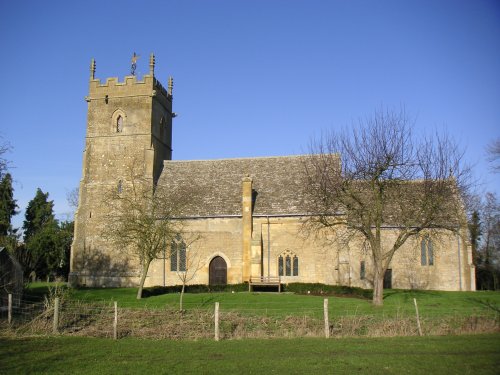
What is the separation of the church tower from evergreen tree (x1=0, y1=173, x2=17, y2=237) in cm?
532

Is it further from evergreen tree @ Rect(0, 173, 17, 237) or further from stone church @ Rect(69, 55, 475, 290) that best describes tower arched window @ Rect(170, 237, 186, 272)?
evergreen tree @ Rect(0, 173, 17, 237)

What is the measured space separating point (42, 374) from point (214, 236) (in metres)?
25.7

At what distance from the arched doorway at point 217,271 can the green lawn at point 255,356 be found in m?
20.4

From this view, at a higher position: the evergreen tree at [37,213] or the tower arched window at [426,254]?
the evergreen tree at [37,213]

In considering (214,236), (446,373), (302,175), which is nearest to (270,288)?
(214,236)

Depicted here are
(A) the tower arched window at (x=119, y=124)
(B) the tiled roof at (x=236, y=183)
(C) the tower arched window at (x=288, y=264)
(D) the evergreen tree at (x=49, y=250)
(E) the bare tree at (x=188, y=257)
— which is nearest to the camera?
(C) the tower arched window at (x=288, y=264)

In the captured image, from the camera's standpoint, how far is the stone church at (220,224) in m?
35.3

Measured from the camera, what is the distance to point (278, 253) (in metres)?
35.7

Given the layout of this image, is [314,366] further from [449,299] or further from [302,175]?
[302,175]

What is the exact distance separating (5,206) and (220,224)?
48.3 feet

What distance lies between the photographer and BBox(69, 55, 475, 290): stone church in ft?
116

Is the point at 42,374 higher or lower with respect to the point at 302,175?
lower

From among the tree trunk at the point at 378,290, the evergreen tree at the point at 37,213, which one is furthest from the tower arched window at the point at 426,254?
the evergreen tree at the point at 37,213

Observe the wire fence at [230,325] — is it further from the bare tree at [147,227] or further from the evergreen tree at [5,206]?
the bare tree at [147,227]
